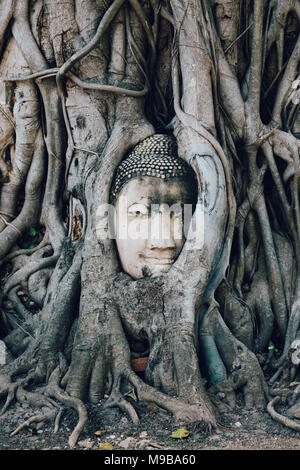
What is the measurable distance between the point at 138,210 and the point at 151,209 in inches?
3.6

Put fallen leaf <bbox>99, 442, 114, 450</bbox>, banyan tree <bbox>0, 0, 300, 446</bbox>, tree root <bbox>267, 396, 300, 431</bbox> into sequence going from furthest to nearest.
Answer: banyan tree <bbox>0, 0, 300, 446</bbox>, tree root <bbox>267, 396, 300, 431</bbox>, fallen leaf <bbox>99, 442, 114, 450</bbox>

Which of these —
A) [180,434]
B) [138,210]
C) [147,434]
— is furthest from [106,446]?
[138,210]

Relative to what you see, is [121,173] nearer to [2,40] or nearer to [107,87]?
[107,87]

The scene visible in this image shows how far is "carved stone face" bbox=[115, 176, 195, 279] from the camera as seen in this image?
3732mm

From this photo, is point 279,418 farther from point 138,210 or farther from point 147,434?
point 138,210

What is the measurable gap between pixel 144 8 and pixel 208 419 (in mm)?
3237

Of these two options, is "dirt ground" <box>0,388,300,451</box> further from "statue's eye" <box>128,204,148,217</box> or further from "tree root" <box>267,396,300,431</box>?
"statue's eye" <box>128,204,148,217</box>

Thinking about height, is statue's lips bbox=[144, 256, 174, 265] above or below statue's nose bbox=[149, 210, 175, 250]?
below

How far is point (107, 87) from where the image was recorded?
420 cm

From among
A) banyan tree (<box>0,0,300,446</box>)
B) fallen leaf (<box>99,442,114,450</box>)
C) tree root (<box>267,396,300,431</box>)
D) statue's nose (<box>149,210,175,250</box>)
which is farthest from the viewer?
statue's nose (<box>149,210,175,250</box>)

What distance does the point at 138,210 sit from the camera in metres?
3.78

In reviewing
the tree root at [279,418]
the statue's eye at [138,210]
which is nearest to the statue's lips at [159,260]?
the statue's eye at [138,210]

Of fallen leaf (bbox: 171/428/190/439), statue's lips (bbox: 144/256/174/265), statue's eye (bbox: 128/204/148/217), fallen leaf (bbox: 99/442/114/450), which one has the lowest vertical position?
fallen leaf (bbox: 99/442/114/450)

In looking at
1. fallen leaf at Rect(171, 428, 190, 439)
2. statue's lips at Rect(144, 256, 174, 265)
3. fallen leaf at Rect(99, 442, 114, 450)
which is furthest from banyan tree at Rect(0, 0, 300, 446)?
fallen leaf at Rect(99, 442, 114, 450)
